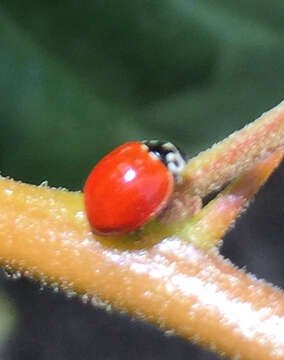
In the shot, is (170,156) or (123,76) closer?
(170,156)

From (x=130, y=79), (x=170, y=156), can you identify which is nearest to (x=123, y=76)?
(x=130, y=79)

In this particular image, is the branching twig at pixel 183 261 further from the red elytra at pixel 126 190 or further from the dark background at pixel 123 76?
the dark background at pixel 123 76

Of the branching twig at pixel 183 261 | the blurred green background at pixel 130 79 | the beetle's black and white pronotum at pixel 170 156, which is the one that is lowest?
the branching twig at pixel 183 261

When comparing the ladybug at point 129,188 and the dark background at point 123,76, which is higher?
the dark background at point 123,76

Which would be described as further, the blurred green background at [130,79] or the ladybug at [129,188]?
the blurred green background at [130,79]

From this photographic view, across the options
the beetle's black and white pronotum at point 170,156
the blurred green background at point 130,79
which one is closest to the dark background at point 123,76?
the blurred green background at point 130,79

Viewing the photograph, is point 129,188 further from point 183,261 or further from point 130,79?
point 130,79

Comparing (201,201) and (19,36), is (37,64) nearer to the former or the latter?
(19,36)
